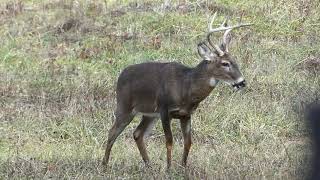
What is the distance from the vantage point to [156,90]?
Answer: 7406mm

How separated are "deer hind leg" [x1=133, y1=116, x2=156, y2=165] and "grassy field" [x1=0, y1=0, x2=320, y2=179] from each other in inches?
4.7

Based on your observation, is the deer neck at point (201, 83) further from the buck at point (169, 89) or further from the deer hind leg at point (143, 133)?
the deer hind leg at point (143, 133)

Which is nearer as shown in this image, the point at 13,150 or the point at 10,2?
the point at 13,150

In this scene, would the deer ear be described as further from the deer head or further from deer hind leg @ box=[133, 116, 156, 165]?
deer hind leg @ box=[133, 116, 156, 165]

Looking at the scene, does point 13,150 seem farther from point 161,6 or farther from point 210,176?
point 161,6

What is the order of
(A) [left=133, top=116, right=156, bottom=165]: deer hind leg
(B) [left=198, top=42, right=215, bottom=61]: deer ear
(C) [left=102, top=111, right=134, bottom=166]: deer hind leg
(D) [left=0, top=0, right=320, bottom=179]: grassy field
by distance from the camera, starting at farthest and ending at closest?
(C) [left=102, top=111, right=134, bottom=166]: deer hind leg
(A) [left=133, top=116, right=156, bottom=165]: deer hind leg
(B) [left=198, top=42, right=215, bottom=61]: deer ear
(D) [left=0, top=0, right=320, bottom=179]: grassy field

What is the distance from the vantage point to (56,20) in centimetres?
1488

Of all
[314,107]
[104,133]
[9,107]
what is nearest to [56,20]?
[9,107]

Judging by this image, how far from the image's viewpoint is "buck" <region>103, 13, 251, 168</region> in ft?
23.5

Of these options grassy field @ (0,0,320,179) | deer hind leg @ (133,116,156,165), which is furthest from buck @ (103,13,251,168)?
grassy field @ (0,0,320,179)

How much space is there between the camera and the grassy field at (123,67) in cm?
709

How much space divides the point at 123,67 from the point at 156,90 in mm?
4916

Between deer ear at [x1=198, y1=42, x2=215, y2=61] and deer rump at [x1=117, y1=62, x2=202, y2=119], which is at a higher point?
deer ear at [x1=198, y1=42, x2=215, y2=61]

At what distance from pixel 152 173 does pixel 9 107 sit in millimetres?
4082
